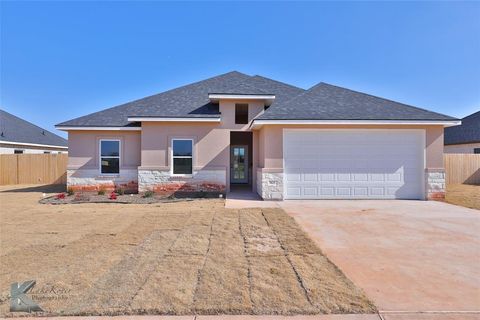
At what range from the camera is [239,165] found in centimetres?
1841

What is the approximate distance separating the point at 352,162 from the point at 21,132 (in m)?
26.8

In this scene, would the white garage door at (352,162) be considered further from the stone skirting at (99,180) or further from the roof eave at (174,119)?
the stone skirting at (99,180)

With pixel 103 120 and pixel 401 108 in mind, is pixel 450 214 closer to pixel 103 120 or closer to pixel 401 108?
pixel 401 108

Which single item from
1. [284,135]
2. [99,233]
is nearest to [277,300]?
[99,233]

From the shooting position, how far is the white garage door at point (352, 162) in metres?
11.3

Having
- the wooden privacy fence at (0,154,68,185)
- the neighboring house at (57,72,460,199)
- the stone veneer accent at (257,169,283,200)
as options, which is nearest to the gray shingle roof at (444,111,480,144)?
the neighboring house at (57,72,460,199)

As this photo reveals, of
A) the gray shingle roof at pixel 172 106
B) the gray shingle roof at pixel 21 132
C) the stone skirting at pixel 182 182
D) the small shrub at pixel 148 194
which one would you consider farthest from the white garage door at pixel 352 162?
the gray shingle roof at pixel 21 132

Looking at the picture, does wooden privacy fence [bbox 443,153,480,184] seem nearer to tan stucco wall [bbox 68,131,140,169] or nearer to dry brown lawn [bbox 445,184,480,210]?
dry brown lawn [bbox 445,184,480,210]

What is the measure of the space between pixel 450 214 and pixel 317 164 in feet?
15.1

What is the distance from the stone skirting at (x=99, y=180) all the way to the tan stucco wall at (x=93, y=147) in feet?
1.00

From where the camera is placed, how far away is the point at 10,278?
13.3ft

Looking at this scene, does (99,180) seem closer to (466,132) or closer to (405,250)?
(405,250)

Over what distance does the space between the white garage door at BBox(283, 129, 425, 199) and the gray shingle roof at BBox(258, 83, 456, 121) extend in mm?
618

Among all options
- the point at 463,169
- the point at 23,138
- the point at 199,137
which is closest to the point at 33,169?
the point at 23,138
